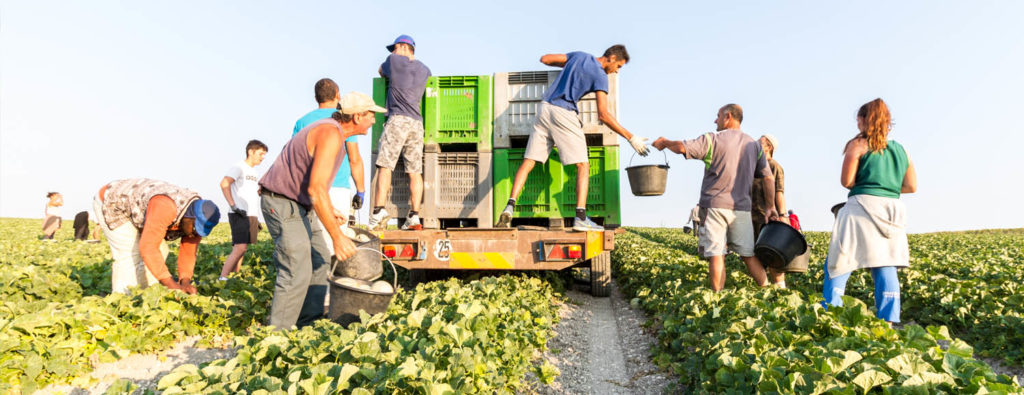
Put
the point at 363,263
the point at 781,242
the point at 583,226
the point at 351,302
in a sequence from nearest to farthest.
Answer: the point at 351,302
the point at 363,263
the point at 781,242
the point at 583,226

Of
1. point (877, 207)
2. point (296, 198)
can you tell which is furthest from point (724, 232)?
point (296, 198)

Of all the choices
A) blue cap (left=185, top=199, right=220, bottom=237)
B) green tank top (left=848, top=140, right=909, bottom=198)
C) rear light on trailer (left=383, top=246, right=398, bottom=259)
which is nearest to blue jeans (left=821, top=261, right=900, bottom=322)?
green tank top (left=848, top=140, right=909, bottom=198)

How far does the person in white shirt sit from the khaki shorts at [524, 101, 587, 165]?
11.3 ft

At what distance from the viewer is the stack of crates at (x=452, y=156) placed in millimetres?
5977

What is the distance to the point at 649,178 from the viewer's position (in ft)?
17.6

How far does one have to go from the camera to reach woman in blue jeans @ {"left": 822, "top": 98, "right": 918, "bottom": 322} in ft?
12.6

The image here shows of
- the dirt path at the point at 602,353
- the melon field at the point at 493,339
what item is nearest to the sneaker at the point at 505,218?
the melon field at the point at 493,339

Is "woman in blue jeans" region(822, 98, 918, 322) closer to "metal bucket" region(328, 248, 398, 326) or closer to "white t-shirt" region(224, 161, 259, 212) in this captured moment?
"metal bucket" region(328, 248, 398, 326)

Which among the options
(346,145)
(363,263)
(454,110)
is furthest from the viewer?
(454,110)

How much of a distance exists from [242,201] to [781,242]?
611 centimetres

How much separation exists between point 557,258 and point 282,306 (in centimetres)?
270

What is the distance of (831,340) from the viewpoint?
8.43ft

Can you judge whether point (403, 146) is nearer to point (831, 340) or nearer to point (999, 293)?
point (831, 340)

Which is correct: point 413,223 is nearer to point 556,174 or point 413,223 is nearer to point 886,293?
point 556,174
